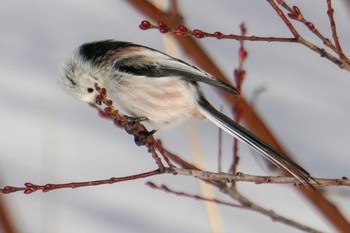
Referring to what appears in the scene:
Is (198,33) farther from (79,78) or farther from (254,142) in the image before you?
(79,78)

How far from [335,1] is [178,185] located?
0.61 meters

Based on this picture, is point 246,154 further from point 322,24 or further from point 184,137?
point 322,24

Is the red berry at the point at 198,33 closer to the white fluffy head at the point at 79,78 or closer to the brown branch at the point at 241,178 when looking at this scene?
the brown branch at the point at 241,178

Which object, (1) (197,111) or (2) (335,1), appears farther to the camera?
(2) (335,1)

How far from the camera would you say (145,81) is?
49.8 inches

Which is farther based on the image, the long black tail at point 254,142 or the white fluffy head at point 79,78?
the white fluffy head at point 79,78

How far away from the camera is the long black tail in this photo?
1008 millimetres

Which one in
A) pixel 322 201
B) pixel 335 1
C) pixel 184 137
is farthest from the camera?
pixel 184 137

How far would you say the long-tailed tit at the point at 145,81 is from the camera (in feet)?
4.12

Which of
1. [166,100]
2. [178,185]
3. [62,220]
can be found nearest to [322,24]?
[178,185]

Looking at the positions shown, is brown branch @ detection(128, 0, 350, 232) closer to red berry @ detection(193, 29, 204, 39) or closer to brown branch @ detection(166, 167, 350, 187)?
brown branch @ detection(166, 167, 350, 187)

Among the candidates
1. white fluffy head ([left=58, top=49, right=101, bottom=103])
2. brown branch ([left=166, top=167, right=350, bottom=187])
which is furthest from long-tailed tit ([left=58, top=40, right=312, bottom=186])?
brown branch ([left=166, top=167, right=350, bottom=187])

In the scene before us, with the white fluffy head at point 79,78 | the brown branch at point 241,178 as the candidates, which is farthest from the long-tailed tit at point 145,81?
the brown branch at point 241,178

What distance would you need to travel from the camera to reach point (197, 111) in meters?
1.28
